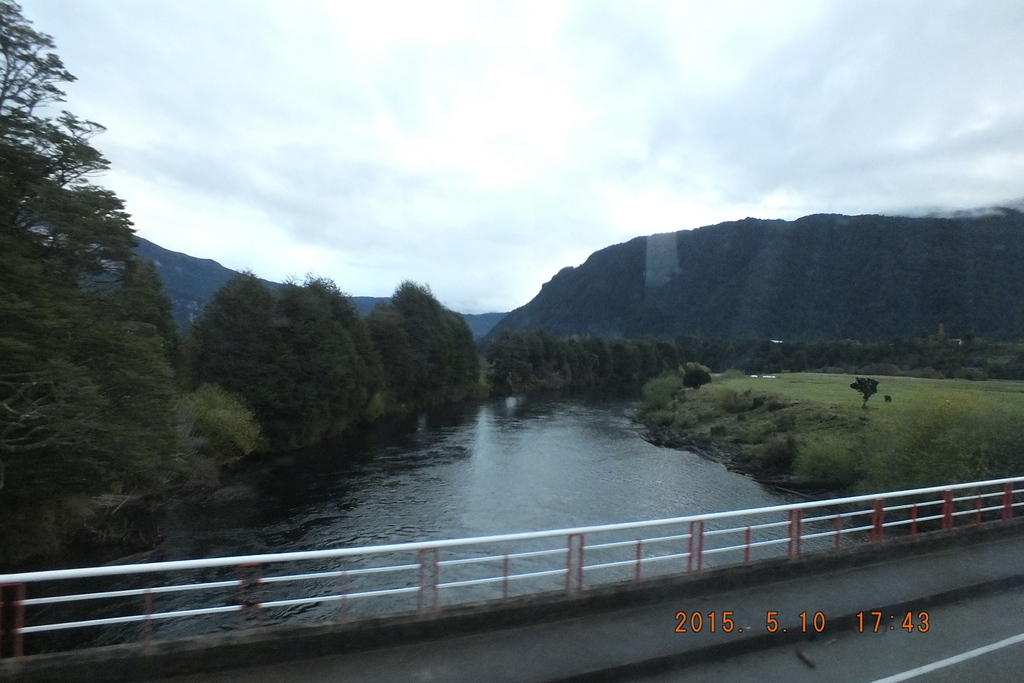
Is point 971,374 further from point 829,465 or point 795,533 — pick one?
point 795,533

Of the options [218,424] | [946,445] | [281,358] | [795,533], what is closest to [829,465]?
[946,445]

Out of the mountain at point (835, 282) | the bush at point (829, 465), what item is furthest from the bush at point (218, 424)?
the mountain at point (835, 282)

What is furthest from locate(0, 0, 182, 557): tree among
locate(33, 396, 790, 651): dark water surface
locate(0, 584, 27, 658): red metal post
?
locate(0, 584, 27, 658): red metal post

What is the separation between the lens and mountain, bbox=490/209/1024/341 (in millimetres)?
62562

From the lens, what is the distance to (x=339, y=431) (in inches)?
1626

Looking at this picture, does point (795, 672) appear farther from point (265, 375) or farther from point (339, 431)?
point (339, 431)

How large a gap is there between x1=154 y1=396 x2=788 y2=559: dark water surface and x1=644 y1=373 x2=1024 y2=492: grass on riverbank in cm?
370

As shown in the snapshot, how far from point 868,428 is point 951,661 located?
28.3m

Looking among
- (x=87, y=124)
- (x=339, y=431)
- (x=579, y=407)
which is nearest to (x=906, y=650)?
(x=87, y=124)

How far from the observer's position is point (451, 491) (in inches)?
1059

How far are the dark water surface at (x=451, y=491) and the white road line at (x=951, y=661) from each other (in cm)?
1703

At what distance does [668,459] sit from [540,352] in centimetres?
5369

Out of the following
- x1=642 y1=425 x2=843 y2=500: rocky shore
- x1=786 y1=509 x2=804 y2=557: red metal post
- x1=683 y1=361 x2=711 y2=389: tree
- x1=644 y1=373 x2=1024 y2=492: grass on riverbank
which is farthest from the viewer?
x1=683 y1=361 x2=711 y2=389: tree

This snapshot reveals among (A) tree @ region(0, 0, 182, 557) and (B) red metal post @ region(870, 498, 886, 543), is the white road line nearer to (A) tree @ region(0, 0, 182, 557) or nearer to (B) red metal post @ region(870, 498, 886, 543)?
(B) red metal post @ region(870, 498, 886, 543)
